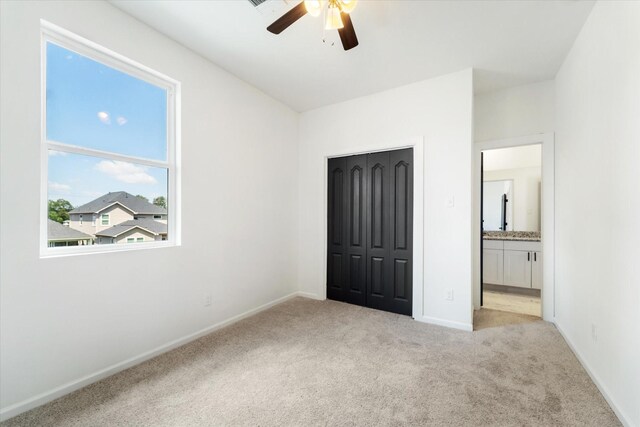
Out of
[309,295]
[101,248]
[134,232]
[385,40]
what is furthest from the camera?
[309,295]

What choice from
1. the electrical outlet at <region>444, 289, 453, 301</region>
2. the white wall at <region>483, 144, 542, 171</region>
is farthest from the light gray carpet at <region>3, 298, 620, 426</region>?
the white wall at <region>483, 144, 542, 171</region>

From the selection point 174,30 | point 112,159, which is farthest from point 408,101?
point 112,159

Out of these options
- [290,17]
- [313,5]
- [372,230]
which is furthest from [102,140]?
[372,230]

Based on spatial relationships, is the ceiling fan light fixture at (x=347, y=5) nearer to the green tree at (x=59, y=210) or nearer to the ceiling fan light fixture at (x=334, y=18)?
the ceiling fan light fixture at (x=334, y=18)

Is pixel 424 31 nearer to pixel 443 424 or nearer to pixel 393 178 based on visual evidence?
pixel 393 178

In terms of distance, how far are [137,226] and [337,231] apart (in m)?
2.39

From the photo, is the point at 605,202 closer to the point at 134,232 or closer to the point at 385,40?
the point at 385,40

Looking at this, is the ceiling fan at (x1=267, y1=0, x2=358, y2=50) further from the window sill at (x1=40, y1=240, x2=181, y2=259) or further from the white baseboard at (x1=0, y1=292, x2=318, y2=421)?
the white baseboard at (x1=0, y1=292, x2=318, y2=421)

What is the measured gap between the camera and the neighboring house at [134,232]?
212 cm

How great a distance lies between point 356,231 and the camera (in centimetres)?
366

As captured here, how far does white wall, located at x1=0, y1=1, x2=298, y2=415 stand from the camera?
161 cm

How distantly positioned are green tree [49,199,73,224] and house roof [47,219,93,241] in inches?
1.3

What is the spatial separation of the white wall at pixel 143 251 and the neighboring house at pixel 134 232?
0.17m

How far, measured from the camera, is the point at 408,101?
3229 mm
